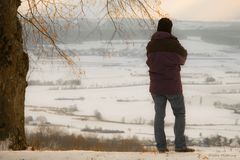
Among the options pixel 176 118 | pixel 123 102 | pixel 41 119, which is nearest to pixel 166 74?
pixel 176 118

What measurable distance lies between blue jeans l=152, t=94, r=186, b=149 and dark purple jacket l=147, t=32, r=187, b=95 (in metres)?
0.10

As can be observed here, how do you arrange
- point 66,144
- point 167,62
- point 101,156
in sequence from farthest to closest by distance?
point 66,144 → point 167,62 → point 101,156

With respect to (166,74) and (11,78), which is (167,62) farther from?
(11,78)

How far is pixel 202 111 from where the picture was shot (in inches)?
3204

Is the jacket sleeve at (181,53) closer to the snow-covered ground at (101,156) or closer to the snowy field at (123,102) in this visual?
the snow-covered ground at (101,156)

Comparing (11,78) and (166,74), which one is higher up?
(166,74)

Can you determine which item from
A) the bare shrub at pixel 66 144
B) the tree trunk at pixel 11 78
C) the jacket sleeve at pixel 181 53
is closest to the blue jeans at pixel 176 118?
the jacket sleeve at pixel 181 53

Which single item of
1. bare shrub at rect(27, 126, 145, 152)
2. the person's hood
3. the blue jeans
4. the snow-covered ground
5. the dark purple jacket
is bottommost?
bare shrub at rect(27, 126, 145, 152)

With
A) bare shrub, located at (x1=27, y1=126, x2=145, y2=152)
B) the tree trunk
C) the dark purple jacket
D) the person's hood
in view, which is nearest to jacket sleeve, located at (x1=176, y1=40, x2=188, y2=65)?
the dark purple jacket

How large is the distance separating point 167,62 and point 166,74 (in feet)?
0.51

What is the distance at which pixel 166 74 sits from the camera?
256 inches

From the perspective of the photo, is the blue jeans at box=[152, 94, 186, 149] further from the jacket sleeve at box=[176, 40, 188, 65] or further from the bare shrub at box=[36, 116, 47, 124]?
the bare shrub at box=[36, 116, 47, 124]

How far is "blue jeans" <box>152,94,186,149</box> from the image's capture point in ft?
21.5

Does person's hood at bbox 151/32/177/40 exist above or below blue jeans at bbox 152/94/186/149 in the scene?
above
